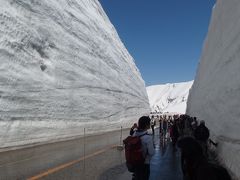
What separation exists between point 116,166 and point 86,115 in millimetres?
7332

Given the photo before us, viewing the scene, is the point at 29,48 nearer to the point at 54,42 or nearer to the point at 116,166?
the point at 54,42

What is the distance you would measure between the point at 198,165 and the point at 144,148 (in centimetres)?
166

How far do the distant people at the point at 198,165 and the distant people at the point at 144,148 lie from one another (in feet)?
3.20

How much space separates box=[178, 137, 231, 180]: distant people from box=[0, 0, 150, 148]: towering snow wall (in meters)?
6.91

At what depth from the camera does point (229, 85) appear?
933 cm

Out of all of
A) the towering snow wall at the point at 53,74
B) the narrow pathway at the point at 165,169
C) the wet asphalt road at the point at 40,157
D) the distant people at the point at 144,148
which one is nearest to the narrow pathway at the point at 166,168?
the narrow pathway at the point at 165,169

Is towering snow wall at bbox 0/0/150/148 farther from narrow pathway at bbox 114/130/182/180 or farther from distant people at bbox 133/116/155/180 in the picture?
distant people at bbox 133/116/155/180

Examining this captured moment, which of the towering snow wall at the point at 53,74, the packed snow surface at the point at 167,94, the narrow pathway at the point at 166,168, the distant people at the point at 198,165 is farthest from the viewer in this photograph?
the packed snow surface at the point at 167,94

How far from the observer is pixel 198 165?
3.55 m

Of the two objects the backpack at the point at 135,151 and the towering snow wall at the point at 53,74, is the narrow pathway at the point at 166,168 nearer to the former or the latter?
the backpack at the point at 135,151

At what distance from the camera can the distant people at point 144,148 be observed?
5141 millimetres

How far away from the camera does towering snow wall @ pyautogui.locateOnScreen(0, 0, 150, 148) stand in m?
11.2

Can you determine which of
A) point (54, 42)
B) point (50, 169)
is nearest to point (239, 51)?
point (50, 169)

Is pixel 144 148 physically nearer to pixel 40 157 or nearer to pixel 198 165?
→ pixel 198 165
